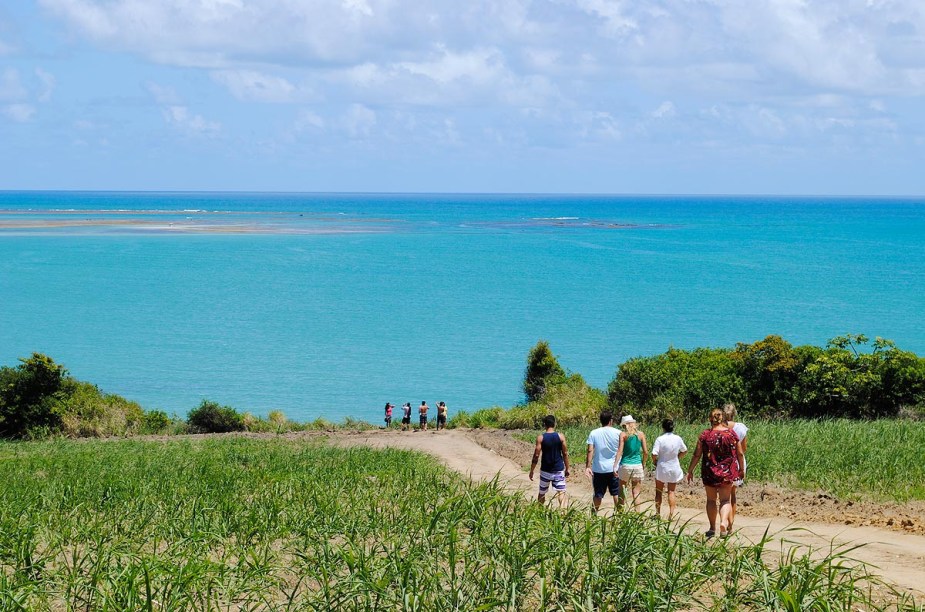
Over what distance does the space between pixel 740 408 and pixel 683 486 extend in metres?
11.8

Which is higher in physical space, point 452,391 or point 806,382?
point 806,382

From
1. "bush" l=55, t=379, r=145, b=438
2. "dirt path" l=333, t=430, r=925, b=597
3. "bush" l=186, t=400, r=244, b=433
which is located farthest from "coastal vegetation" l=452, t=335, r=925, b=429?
"bush" l=55, t=379, r=145, b=438

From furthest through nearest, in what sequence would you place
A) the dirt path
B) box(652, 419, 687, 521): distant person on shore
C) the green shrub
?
the green shrub, box(652, 419, 687, 521): distant person on shore, the dirt path

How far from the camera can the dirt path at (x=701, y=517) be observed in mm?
11007

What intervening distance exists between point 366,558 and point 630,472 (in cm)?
551

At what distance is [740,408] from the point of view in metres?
28.1

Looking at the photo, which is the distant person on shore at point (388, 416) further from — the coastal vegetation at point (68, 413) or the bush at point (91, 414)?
the bush at point (91, 414)

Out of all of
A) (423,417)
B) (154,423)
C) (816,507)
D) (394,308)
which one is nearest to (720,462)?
(816,507)

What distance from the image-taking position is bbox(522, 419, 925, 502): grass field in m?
15.7

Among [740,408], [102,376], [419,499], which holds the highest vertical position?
[419,499]

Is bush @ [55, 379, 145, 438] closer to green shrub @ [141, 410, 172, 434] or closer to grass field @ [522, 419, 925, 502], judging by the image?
green shrub @ [141, 410, 172, 434]

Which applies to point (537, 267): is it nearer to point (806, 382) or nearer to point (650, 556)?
point (806, 382)

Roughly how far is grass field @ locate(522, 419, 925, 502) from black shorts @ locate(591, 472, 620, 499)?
4.48 m

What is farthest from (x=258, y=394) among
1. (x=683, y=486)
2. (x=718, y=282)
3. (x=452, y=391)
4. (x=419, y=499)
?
(x=718, y=282)
